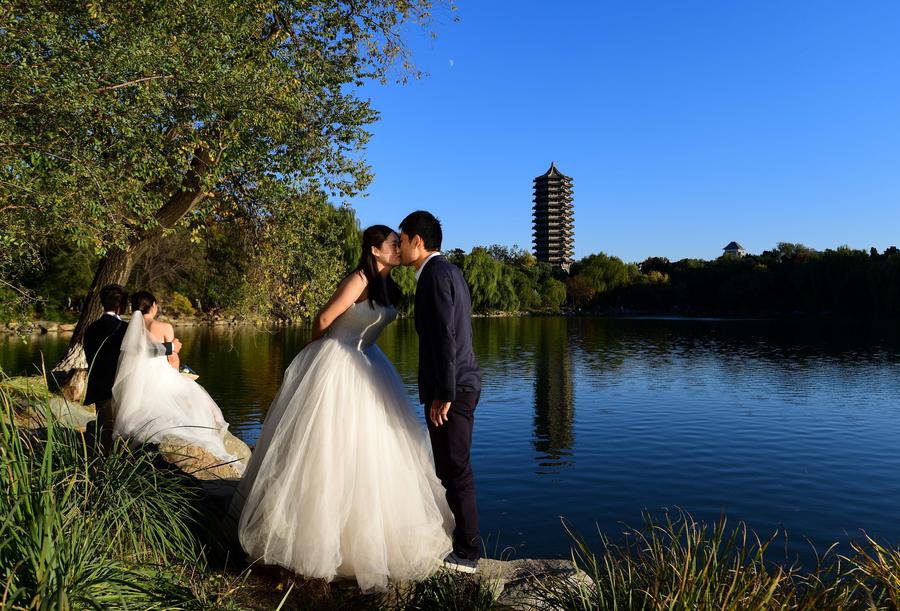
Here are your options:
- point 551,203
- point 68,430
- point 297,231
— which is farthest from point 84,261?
point 551,203

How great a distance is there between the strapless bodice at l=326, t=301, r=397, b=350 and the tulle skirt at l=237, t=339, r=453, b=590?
0.07 meters

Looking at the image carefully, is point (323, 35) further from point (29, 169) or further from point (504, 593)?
point (504, 593)

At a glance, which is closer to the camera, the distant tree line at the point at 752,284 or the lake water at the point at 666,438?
the lake water at the point at 666,438

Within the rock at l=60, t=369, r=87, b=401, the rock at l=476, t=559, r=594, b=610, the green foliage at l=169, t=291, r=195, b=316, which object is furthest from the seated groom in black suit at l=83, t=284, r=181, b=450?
the green foliage at l=169, t=291, r=195, b=316

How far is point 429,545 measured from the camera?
3.90m

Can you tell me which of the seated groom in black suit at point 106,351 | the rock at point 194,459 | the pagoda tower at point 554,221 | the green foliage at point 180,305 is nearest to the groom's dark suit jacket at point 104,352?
the seated groom in black suit at point 106,351

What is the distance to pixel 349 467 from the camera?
381cm

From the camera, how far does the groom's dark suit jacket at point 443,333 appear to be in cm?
389

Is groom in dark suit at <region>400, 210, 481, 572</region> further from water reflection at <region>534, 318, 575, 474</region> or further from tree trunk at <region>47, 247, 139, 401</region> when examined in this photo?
tree trunk at <region>47, 247, 139, 401</region>

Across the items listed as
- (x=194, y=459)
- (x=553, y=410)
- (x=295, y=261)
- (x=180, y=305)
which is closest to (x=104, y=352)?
(x=194, y=459)

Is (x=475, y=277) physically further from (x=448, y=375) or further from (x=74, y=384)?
(x=448, y=375)

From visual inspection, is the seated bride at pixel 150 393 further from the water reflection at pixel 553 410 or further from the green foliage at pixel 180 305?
the green foliage at pixel 180 305

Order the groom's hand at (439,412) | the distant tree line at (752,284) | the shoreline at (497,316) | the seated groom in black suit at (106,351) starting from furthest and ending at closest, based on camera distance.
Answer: the distant tree line at (752,284) < the shoreline at (497,316) < the seated groom in black suit at (106,351) < the groom's hand at (439,412)

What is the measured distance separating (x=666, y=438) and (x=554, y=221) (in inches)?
5735
